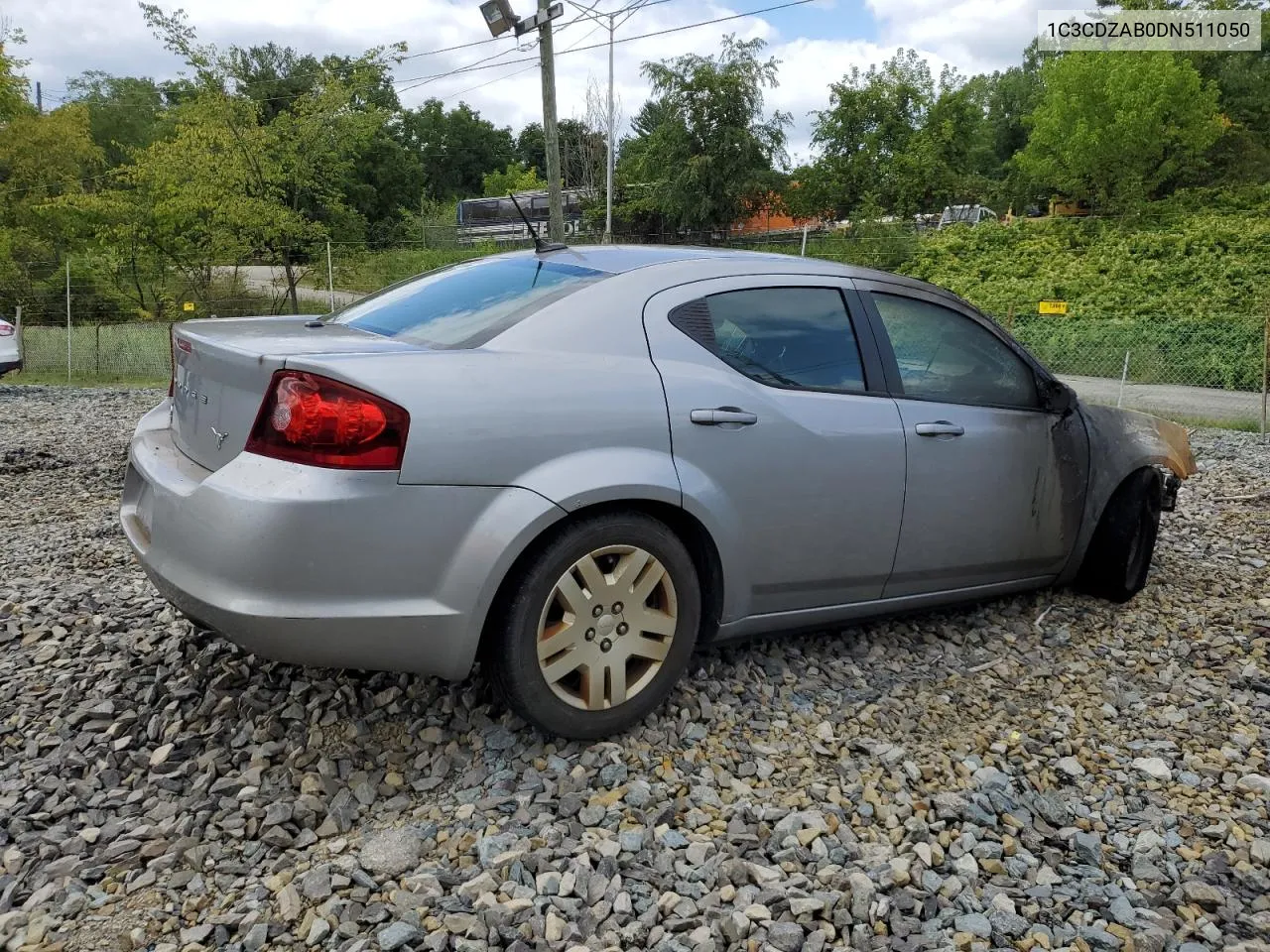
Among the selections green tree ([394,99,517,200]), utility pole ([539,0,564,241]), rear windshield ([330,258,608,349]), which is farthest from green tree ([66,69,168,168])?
rear windshield ([330,258,608,349])

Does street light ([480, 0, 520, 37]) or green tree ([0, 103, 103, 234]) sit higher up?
street light ([480, 0, 520, 37])

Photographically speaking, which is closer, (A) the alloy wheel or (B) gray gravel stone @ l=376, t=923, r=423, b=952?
(B) gray gravel stone @ l=376, t=923, r=423, b=952

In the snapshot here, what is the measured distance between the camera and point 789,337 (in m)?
3.32

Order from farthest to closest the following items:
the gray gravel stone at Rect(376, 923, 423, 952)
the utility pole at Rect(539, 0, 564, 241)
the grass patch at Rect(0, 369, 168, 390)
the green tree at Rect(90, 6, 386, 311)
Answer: the green tree at Rect(90, 6, 386, 311) < the grass patch at Rect(0, 369, 168, 390) < the utility pole at Rect(539, 0, 564, 241) < the gray gravel stone at Rect(376, 923, 423, 952)

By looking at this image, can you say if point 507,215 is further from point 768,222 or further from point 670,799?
point 670,799

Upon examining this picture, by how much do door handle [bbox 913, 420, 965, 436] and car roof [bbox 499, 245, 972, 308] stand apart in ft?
1.81

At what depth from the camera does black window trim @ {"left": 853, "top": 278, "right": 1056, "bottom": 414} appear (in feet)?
11.6

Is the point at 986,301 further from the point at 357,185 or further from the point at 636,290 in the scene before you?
the point at 357,185

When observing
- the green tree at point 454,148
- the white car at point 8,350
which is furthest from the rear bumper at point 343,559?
the green tree at point 454,148

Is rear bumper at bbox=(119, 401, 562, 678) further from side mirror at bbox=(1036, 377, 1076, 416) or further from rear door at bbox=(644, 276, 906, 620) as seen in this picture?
side mirror at bbox=(1036, 377, 1076, 416)

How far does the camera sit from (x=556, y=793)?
271 cm

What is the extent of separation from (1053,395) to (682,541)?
6.34ft

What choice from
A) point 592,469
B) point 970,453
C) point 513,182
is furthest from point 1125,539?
point 513,182

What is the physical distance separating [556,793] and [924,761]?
3.72ft
